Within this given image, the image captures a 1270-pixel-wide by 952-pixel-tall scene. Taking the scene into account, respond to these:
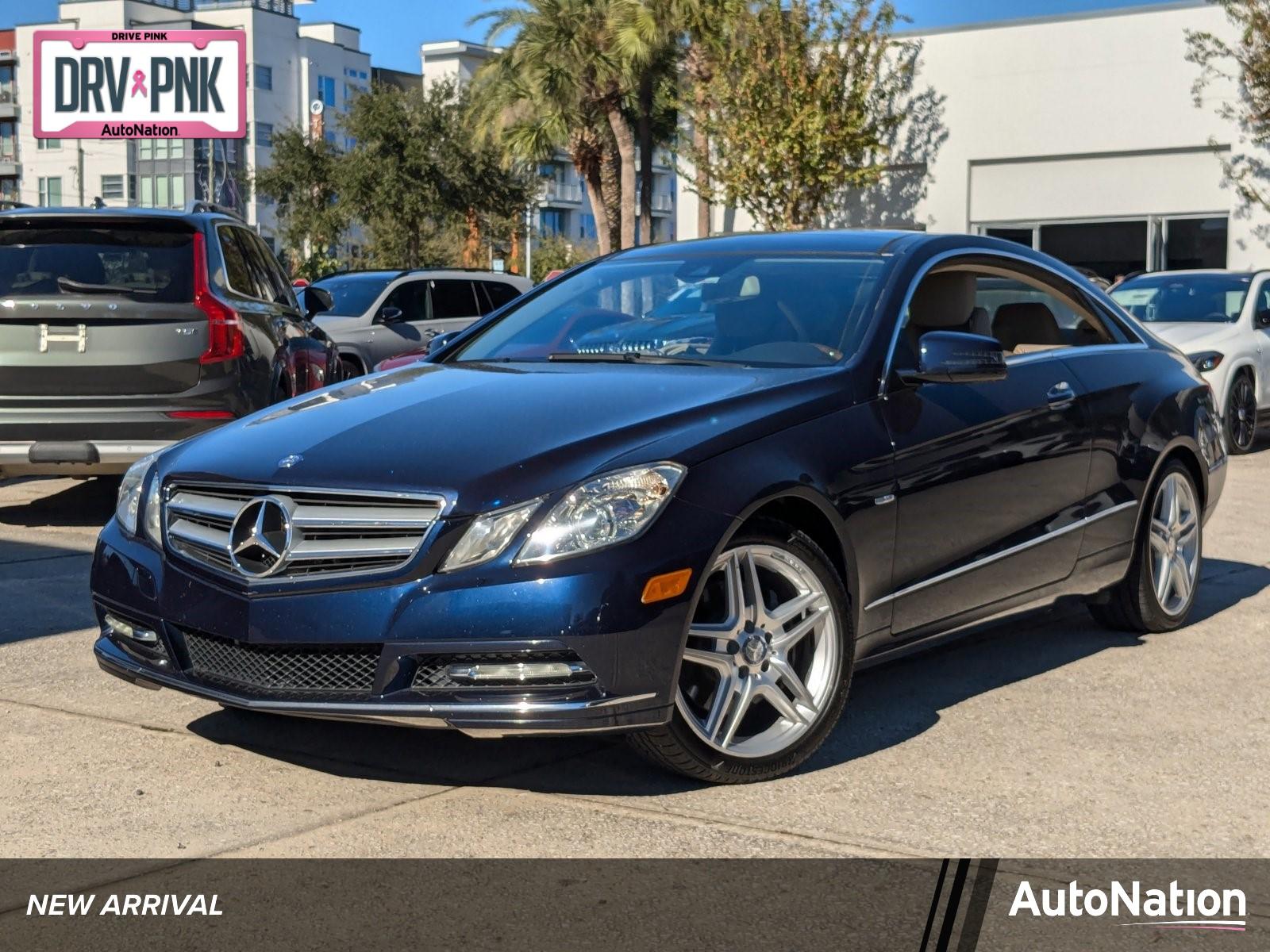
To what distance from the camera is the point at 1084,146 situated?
28.6m

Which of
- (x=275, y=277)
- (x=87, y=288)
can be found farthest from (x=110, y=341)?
(x=275, y=277)

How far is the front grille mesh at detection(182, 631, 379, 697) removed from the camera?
4.28 metres

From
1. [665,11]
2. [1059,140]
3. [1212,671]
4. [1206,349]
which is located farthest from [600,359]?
[665,11]

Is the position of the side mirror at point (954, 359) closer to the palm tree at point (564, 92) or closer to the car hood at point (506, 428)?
the car hood at point (506, 428)

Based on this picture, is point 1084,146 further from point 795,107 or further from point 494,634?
point 494,634

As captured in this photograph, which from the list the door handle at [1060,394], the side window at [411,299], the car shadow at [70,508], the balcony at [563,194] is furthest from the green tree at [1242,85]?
the balcony at [563,194]

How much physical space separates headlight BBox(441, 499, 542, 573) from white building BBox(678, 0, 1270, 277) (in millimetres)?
25370

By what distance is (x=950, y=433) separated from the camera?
5.30m

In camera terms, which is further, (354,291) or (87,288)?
(354,291)

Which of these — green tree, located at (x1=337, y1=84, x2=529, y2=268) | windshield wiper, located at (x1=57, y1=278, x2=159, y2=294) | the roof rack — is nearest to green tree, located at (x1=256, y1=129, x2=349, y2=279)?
green tree, located at (x1=337, y1=84, x2=529, y2=268)

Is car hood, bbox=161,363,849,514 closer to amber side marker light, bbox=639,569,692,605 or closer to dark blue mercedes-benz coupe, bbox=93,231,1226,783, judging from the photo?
dark blue mercedes-benz coupe, bbox=93,231,1226,783

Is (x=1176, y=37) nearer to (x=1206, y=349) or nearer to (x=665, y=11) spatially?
(x=665, y=11)

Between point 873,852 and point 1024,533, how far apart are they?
192 centimetres

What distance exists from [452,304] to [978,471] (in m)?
15.4
